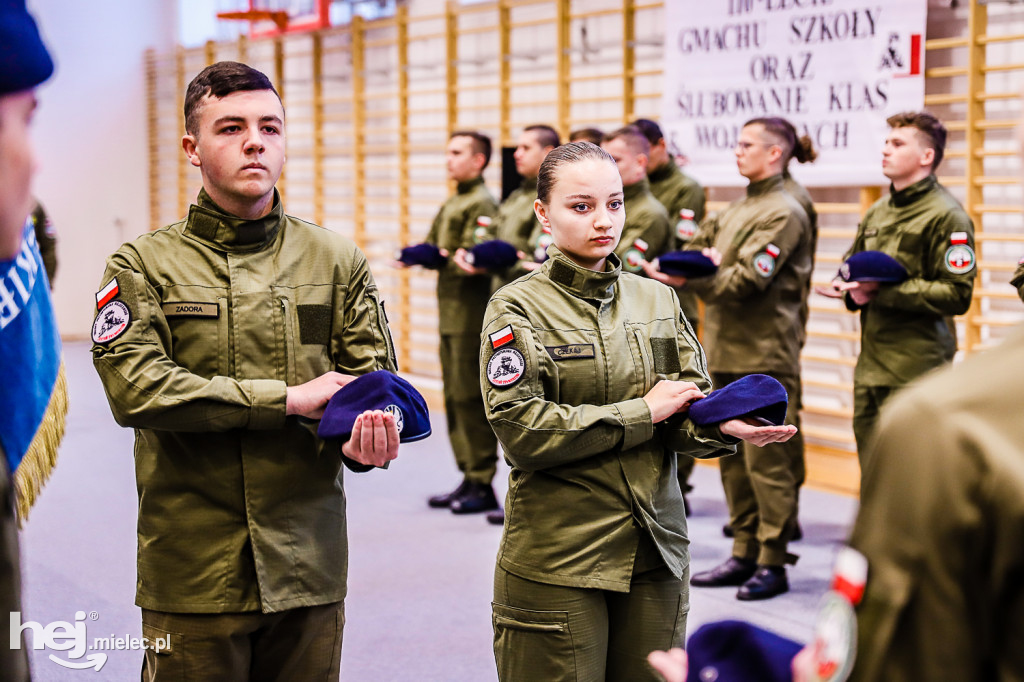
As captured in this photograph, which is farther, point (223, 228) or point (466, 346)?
point (466, 346)

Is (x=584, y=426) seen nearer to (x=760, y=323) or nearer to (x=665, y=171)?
(x=760, y=323)

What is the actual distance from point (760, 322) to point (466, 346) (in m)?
1.69

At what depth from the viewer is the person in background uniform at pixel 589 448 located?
208 cm

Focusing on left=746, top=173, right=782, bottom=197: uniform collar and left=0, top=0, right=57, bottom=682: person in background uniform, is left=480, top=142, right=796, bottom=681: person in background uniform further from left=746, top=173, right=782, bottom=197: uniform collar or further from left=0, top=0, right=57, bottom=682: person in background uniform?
left=746, top=173, right=782, bottom=197: uniform collar

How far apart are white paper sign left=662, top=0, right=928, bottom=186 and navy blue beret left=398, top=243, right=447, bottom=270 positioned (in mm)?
1881

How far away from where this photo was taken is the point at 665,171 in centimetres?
562

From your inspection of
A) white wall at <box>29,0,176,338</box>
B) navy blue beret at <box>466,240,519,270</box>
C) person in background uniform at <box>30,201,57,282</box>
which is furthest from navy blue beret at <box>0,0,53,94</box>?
white wall at <box>29,0,176,338</box>

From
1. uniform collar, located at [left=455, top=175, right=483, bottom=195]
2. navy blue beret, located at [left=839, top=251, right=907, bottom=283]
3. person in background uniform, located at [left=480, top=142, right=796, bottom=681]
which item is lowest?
person in background uniform, located at [left=480, top=142, right=796, bottom=681]

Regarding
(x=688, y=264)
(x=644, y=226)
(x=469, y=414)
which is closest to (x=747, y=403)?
(x=688, y=264)

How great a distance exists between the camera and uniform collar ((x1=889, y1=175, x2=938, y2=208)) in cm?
416

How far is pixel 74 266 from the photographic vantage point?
471 inches


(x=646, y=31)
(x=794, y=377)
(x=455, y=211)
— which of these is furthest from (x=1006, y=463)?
(x=646, y=31)

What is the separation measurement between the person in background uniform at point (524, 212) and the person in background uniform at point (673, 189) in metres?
0.50

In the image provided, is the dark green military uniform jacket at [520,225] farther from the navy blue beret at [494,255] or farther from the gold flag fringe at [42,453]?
the gold flag fringe at [42,453]
